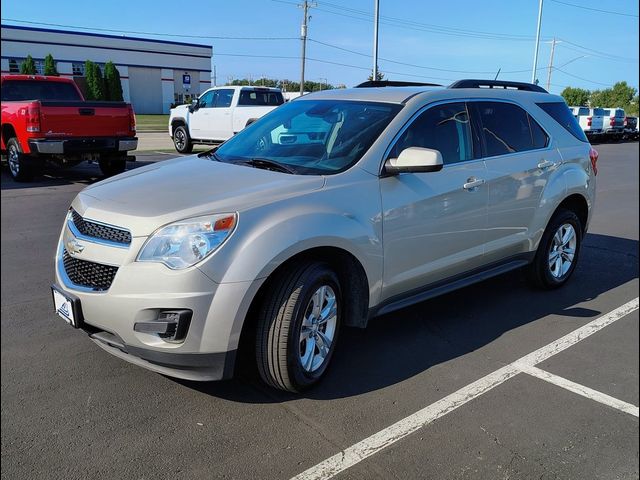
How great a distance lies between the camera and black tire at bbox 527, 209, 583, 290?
5.17 metres

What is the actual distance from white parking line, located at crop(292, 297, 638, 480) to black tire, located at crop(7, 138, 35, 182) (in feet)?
32.1

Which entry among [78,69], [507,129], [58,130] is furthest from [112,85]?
[507,129]

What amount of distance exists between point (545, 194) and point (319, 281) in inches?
107

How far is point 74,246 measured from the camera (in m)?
3.18

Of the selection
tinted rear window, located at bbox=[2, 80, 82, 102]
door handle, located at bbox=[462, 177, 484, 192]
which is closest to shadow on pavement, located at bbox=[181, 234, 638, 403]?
door handle, located at bbox=[462, 177, 484, 192]

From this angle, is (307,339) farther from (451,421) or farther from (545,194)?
(545,194)

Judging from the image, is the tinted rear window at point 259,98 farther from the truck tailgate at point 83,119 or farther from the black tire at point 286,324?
the black tire at point 286,324

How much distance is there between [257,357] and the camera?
3195 mm

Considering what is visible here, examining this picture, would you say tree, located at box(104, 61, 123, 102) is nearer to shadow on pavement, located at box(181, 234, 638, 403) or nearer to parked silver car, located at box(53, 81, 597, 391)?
parked silver car, located at box(53, 81, 597, 391)

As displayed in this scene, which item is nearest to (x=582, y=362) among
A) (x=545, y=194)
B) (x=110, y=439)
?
(x=545, y=194)

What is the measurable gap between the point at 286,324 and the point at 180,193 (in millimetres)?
970

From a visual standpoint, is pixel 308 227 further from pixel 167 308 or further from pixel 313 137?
pixel 313 137

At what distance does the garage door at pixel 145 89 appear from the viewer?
58250mm

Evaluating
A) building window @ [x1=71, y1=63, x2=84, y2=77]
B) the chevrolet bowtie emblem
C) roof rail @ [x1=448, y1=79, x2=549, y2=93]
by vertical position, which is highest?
building window @ [x1=71, y1=63, x2=84, y2=77]
